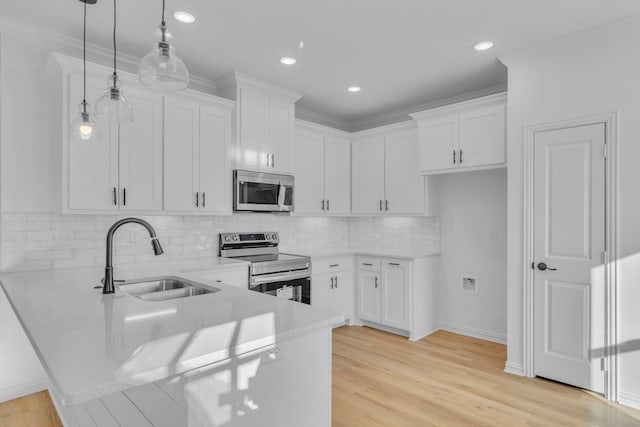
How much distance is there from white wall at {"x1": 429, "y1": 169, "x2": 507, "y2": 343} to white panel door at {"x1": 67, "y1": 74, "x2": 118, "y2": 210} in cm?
326

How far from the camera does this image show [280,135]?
405cm

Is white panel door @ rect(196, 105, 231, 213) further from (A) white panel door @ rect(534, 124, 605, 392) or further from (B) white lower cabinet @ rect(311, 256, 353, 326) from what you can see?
(A) white panel door @ rect(534, 124, 605, 392)

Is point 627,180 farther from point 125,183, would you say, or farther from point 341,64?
point 125,183

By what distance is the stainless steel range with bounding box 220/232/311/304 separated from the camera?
3545mm

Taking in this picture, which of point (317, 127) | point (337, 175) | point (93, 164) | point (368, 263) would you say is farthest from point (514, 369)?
point (93, 164)

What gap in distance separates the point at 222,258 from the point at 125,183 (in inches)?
45.4

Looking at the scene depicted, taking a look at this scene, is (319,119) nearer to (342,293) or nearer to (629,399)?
(342,293)

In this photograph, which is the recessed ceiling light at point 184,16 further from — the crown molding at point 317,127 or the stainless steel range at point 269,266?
the stainless steel range at point 269,266

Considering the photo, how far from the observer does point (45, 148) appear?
2.95 m

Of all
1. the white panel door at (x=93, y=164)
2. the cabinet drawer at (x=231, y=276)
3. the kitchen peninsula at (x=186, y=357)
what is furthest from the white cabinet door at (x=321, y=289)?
the kitchen peninsula at (x=186, y=357)

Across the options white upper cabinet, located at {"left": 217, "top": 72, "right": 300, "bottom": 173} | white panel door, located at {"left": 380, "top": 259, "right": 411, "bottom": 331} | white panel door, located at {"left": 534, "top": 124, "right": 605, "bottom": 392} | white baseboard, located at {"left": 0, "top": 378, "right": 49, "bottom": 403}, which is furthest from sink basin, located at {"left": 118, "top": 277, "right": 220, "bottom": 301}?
white panel door, located at {"left": 534, "top": 124, "right": 605, "bottom": 392}

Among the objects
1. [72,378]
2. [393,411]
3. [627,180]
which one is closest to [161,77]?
[72,378]

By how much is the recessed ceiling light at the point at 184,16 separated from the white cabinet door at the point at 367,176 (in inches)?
105

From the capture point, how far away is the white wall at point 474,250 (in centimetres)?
402
